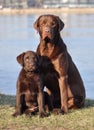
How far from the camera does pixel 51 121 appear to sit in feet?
23.1

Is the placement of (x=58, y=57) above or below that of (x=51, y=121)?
above

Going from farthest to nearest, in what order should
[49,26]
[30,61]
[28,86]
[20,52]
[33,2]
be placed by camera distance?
[33,2] → [20,52] → [49,26] → [28,86] → [30,61]

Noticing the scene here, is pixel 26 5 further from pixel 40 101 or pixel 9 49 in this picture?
pixel 40 101

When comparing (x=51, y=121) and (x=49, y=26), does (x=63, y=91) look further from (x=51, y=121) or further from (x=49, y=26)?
→ (x=49, y=26)

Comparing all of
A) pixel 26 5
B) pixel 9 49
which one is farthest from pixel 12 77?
pixel 26 5

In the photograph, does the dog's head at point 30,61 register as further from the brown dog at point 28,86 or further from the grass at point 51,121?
the grass at point 51,121

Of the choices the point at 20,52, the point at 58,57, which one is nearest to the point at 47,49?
the point at 58,57

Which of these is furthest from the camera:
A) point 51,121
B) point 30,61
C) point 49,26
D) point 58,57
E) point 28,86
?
point 58,57

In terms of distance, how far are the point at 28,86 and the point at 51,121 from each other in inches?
25.6

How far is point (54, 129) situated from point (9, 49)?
14054mm

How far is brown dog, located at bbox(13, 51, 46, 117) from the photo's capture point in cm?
727

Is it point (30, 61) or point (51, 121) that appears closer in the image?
point (51, 121)

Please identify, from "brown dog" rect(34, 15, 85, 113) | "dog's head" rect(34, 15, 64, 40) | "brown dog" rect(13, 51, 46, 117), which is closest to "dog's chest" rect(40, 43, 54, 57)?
"brown dog" rect(34, 15, 85, 113)

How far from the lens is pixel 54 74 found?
304 inches
